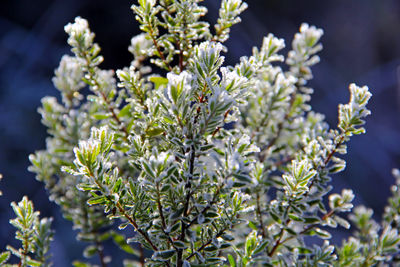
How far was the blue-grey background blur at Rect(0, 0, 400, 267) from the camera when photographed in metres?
3.22

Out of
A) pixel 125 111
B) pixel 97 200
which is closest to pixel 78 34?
pixel 125 111

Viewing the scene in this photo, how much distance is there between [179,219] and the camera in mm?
842

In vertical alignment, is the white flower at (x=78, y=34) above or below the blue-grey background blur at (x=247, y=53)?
below

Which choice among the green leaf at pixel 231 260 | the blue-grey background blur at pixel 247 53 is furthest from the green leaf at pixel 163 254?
the blue-grey background blur at pixel 247 53

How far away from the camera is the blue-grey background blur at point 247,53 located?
322 centimetres

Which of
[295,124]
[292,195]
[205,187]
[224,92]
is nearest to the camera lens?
[224,92]

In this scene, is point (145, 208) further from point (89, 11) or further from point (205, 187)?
point (89, 11)

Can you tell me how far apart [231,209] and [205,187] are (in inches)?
4.4

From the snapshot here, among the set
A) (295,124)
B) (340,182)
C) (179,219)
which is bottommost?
(179,219)

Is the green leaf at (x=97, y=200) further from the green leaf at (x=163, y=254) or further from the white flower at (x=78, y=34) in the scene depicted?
the white flower at (x=78, y=34)

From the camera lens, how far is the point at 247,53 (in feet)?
12.6

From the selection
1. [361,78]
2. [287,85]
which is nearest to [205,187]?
[287,85]

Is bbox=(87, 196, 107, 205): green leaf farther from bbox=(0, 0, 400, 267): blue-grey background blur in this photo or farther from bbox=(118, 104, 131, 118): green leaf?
bbox=(0, 0, 400, 267): blue-grey background blur

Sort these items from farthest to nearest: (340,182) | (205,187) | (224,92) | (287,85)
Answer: (340,182), (287,85), (205,187), (224,92)
